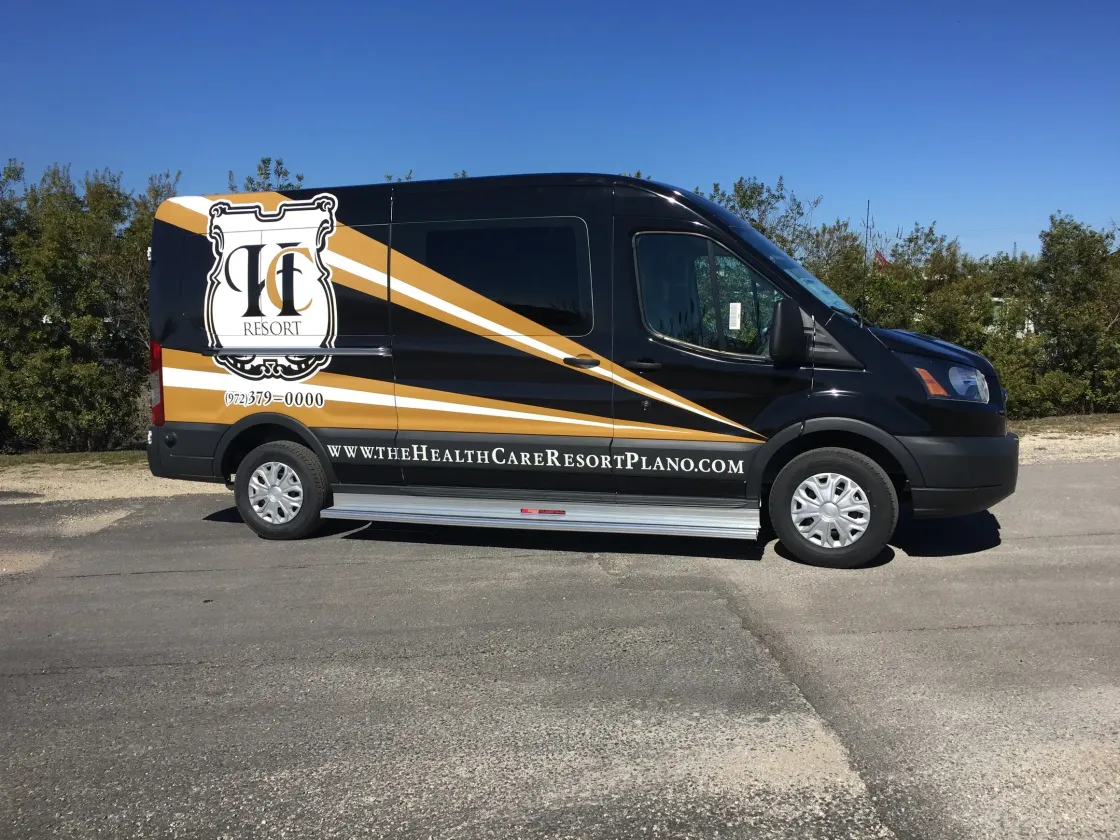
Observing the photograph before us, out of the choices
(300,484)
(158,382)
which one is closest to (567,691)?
(300,484)

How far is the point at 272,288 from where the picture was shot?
22.0 ft

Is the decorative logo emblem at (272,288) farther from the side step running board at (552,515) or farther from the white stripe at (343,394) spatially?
the side step running board at (552,515)

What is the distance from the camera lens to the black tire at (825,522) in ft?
18.6

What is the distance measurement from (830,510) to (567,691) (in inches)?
102

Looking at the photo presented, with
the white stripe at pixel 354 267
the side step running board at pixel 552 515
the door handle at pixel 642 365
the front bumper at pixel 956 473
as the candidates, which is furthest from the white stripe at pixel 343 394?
the front bumper at pixel 956 473

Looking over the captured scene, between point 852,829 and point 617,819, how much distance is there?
771 millimetres

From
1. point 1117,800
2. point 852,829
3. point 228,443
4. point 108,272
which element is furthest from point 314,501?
point 108,272

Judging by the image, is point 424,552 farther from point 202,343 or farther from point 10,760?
point 10,760

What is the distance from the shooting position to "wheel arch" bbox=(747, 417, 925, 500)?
5660mm

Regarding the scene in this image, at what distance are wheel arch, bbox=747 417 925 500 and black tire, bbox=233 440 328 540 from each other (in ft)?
10.9

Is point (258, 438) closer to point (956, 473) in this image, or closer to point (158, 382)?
point (158, 382)

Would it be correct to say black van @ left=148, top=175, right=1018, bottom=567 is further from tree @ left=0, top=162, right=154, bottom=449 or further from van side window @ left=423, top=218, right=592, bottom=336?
tree @ left=0, top=162, right=154, bottom=449

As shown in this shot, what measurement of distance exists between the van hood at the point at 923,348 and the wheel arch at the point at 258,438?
13.7 feet

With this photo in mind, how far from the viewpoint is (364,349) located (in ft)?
21.5
